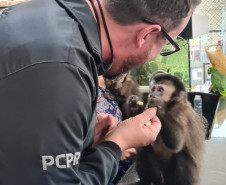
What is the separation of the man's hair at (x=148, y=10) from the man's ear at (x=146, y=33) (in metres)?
0.01

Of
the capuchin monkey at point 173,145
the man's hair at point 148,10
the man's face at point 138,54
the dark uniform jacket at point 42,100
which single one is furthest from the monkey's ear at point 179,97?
the dark uniform jacket at point 42,100

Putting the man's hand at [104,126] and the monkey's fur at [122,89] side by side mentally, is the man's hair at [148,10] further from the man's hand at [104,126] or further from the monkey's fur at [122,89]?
the monkey's fur at [122,89]

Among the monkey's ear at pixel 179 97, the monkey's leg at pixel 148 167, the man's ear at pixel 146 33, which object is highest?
the man's ear at pixel 146 33

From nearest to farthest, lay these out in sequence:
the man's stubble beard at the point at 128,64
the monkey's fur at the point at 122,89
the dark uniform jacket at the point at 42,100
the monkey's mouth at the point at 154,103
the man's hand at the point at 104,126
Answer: the dark uniform jacket at the point at 42,100 < the man's stubble beard at the point at 128,64 < the man's hand at the point at 104,126 < the monkey's mouth at the point at 154,103 < the monkey's fur at the point at 122,89

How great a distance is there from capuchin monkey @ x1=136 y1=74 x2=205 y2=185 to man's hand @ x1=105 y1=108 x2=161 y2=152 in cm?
17

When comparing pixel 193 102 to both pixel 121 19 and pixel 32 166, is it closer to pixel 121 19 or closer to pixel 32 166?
pixel 121 19

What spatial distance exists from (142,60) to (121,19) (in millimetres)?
146

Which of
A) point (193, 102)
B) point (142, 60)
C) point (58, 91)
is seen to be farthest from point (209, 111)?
point (58, 91)

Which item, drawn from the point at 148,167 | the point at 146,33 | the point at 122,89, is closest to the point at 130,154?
the point at 148,167

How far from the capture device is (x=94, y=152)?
601 millimetres

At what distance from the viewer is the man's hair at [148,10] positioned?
58cm

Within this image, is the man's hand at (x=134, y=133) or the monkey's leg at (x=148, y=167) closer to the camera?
the man's hand at (x=134, y=133)

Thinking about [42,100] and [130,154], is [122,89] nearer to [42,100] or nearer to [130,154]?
[130,154]

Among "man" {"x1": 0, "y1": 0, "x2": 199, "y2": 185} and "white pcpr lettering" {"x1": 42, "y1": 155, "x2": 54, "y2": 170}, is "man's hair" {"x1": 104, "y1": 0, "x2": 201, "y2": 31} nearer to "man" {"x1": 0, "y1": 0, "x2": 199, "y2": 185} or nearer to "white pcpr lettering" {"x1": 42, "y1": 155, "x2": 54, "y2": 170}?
"man" {"x1": 0, "y1": 0, "x2": 199, "y2": 185}
